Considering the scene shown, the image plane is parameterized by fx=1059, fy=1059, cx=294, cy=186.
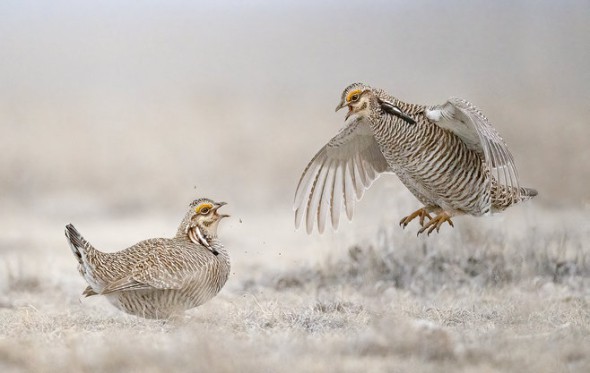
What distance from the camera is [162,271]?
6203mm

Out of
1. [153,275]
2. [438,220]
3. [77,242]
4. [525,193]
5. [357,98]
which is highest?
[357,98]

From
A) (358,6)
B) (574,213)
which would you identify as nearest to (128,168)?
(574,213)

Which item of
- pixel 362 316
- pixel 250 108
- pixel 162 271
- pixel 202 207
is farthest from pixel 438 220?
pixel 250 108

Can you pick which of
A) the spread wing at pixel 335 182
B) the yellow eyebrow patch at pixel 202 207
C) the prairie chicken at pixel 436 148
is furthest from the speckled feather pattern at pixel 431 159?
the yellow eyebrow patch at pixel 202 207

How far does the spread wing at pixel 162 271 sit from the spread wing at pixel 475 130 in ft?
6.26

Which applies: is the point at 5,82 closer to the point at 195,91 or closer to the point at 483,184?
the point at 195,91

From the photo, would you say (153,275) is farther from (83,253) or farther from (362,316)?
(362,316)

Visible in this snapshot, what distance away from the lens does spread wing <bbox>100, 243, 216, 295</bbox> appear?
20.0 ft

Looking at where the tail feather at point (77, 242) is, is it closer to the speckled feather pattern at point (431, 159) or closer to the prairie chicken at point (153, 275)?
the prairie chicken at point (153, 275)

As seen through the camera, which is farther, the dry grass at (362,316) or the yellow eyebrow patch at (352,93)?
the yellow eyebrow patch at (352,93)

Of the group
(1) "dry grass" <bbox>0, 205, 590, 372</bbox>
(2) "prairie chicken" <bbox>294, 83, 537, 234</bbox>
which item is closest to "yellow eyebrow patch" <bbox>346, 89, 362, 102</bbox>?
(2) "prairie chicken" <bbox>294, 83, 537, 234</bbox>

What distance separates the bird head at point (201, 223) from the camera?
6.88 metres

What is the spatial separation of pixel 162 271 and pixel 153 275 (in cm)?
6

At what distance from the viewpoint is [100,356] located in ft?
15.7
